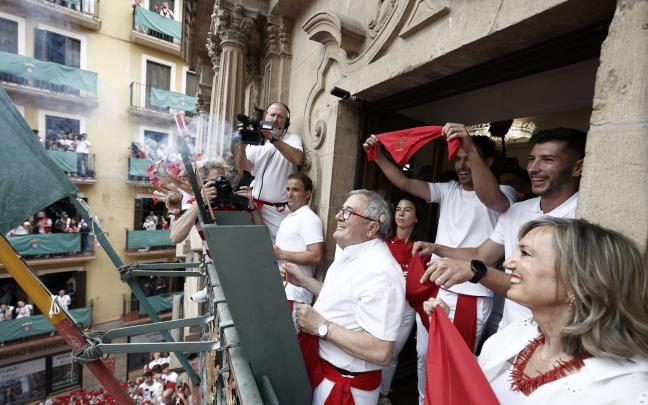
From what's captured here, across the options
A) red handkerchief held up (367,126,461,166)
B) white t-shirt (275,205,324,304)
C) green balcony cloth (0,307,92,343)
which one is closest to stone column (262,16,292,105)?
white t-shirt (275,205,324,304)

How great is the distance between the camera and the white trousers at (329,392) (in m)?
1.73

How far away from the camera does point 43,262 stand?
1309cm

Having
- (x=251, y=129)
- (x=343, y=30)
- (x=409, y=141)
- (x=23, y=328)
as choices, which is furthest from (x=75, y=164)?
(x=409, y=141)

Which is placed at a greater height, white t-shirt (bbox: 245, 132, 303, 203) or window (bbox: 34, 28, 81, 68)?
window (bbox: 34, 28, 81, 68)

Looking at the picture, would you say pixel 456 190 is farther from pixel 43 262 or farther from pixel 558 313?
pixel 43 262

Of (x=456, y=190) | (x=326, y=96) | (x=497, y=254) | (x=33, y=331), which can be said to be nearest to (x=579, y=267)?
(x=497, y=254)

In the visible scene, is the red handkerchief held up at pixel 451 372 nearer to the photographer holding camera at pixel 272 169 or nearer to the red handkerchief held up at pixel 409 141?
the red handkerchief held up at pixel 409 141

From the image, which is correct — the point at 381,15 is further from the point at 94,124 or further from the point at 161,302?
the point at 161,302

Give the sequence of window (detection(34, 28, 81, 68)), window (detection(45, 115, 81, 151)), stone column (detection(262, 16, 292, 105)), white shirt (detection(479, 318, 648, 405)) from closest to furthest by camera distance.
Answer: white shirt (detection(479, 318, 648, 405)) → stone column (detection(262, 16, 292, 105)) → window (detection(34, 28, 81, 68)) → window (detection(45, 115, 81, 151))

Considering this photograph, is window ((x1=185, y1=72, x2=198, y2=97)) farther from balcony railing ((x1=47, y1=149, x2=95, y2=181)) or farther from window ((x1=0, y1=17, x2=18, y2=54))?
window ((x1=0, y1=17, x2=18, y2=54))

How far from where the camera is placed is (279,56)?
186 inches

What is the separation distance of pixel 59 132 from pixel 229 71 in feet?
40.8

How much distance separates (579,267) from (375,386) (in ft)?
4.24

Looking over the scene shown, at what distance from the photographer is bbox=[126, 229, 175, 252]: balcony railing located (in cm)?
1499
